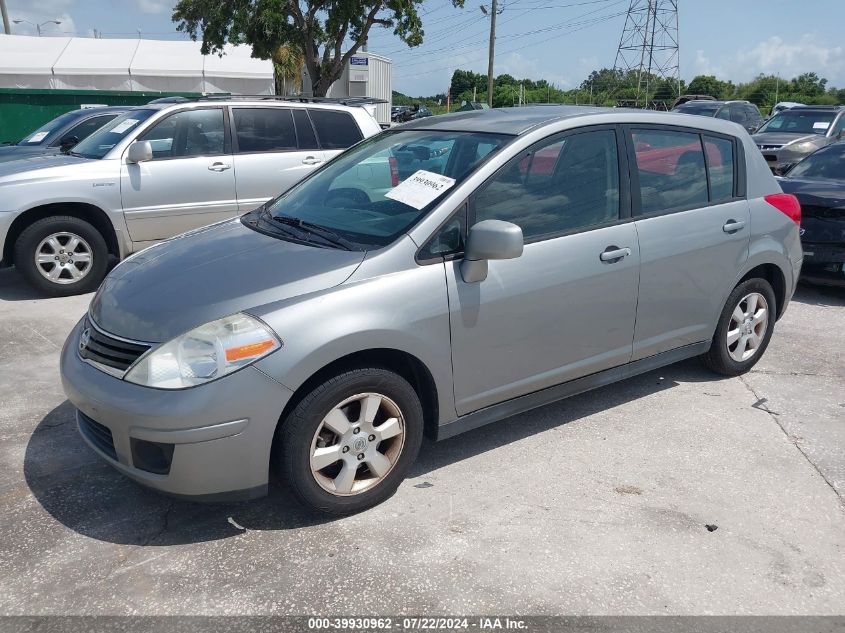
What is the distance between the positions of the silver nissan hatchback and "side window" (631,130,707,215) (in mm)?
14

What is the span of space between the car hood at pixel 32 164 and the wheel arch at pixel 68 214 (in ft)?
1.14

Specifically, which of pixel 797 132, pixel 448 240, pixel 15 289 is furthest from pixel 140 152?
pixel 797 132

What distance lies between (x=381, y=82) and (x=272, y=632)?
142 ft

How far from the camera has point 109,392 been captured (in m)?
2.98

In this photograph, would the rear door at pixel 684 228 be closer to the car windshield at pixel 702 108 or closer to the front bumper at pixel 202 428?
the front bumper at pixel 202 428

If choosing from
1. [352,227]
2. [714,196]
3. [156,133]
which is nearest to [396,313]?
[352,227]

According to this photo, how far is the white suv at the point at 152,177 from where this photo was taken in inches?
266

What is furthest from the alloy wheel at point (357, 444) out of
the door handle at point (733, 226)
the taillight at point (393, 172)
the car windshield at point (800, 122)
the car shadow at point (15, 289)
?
the car windshield at point (800, 122)

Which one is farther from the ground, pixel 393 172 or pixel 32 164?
pixel 393 172

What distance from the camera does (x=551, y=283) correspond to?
3.69 m

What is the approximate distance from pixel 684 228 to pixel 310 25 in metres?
20.8

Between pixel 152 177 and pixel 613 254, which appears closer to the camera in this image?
pixel 613 254

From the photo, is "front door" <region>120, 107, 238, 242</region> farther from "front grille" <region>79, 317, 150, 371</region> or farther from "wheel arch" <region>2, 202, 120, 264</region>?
"front grille" <region>79, 317, 150, 371</region>

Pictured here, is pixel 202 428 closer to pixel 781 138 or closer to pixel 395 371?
pixel 395 371
